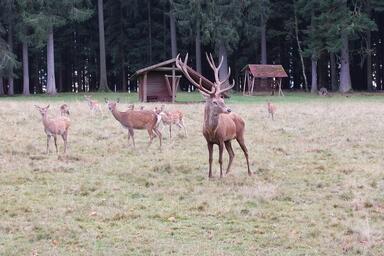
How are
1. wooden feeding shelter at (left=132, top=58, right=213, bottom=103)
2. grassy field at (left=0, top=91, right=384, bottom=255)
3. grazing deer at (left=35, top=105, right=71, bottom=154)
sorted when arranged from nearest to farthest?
grassy field at (left=0, top=91, right=384, bottom=255), grazing deer at (left=35, top=105, right=71, bottom=154), wooden feeding shelter at (left=132, top=58, right=213, bottom=103)

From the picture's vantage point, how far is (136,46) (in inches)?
1975

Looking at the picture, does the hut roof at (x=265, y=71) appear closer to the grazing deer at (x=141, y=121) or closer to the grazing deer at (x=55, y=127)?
the grazing deer at (x=141, y=121)

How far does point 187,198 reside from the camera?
29.3 ft

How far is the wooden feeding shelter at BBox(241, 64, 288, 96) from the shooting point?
40438 mm

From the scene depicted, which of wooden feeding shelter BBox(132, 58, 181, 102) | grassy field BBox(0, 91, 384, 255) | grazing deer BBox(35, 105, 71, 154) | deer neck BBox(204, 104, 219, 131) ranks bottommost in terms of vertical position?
grassy field BBox(0, 91, 384, 255)

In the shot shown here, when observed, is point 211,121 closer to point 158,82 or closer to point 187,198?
point 187,198

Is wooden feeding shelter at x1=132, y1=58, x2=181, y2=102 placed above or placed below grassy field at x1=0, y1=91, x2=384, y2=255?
above

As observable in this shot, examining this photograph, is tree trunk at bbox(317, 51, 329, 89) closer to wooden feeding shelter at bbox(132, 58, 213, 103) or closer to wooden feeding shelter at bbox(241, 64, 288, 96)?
wooden feeding shelter at bbox(241, 64, 288, 96)

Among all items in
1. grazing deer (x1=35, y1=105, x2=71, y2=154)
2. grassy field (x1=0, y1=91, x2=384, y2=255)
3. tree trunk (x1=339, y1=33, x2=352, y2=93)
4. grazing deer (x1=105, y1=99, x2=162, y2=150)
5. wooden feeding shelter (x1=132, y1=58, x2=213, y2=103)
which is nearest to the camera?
grassy field (x1=0, y1=91, x2=384, y2=255)

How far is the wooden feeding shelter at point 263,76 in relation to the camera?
40438 mm

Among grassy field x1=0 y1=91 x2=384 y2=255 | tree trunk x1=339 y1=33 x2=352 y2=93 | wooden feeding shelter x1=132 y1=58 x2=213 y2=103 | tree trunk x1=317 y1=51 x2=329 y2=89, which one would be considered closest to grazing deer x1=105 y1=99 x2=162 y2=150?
grassy field x1=0 y1=91 x2=384 y2=255

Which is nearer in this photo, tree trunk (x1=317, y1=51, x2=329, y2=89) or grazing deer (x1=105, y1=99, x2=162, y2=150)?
grazing deer (x1=105, y1=99, x2=162, y2=150)

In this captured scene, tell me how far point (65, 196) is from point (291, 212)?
3233 millimetres

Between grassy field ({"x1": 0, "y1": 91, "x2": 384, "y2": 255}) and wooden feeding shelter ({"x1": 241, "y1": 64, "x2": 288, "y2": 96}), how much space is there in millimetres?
25146
